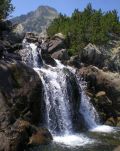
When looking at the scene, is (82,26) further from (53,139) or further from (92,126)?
(53,139)

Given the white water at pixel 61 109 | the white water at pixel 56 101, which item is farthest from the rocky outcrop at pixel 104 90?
the white water at pixel 56 101

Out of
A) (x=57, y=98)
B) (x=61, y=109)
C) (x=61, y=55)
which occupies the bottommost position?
(x=61, y=109)

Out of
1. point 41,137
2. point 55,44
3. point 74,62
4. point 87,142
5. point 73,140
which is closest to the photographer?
point 41,137

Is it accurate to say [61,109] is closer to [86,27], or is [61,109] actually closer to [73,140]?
[73,140]

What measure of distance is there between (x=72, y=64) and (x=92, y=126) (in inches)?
694

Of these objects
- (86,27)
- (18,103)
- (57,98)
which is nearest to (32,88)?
(18,103)

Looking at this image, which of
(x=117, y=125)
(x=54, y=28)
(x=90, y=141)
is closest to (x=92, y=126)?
(x=117, y=125)

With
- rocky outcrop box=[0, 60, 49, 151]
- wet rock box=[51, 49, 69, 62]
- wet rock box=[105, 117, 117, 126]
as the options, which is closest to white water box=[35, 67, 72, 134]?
rocky outcrop box=[0, 60, 49, 151]

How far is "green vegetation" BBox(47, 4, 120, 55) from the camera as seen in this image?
292 ft

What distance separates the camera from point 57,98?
52.7 m

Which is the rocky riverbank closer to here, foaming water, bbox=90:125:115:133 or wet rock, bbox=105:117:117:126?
wet rock, bbox=105:117:117:126

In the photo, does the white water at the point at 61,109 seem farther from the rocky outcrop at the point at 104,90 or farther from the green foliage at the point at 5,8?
the green foliage at the point at 5,8

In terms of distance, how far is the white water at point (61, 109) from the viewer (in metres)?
47.2

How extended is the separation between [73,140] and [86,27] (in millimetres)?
55053
